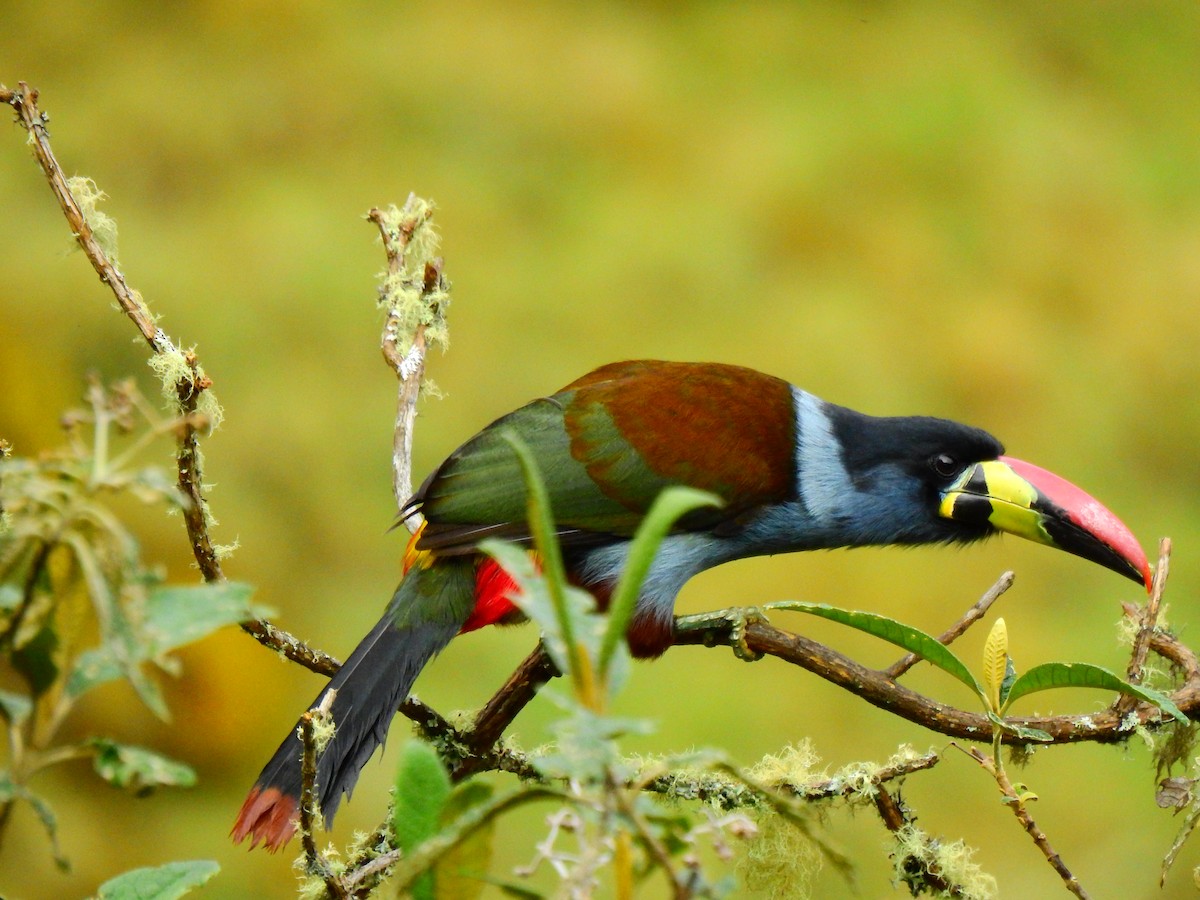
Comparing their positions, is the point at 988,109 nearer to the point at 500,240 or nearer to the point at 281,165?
the point at 500,240

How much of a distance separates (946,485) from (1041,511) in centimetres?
15

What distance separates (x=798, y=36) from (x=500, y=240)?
1.22 meters

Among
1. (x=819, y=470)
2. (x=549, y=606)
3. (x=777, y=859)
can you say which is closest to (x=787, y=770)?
(x=777, y=859)

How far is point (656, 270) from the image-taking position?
3781 millimetres

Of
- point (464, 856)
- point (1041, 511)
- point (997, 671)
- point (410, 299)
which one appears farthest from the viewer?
point (1041, 511)

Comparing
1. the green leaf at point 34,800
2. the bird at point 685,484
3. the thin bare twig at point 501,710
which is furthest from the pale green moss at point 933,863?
the green leaf at point 34,800

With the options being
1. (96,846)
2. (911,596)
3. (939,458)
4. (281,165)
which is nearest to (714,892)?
(939,458)

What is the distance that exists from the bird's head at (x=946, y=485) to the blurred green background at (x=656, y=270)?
1.10 m

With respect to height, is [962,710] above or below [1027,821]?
above

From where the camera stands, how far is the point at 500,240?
3840 mm

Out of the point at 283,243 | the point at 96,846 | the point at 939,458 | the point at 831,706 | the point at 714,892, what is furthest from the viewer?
the point at 283,243

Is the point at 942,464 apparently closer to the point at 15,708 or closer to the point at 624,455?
the point at 624,455

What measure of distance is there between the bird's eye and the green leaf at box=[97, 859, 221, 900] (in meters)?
1.66

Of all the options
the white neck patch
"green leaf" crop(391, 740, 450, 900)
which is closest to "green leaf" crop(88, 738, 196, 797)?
"green leaf" crop(391, 740, 450, 900)
